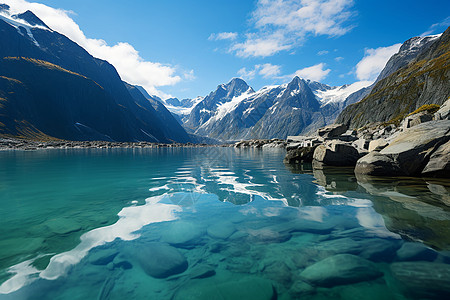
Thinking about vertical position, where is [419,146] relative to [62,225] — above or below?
above

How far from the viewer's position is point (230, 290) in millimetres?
3740

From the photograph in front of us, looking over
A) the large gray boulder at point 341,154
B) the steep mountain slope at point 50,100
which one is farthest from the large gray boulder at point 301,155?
the steep mountain slope at point 50,100

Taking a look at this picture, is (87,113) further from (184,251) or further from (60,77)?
(184,251)

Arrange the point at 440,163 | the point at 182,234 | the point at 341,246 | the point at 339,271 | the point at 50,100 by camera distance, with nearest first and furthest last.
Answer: the point at 339,271, the point at 341,246, the point at 182,234, the point at 440,163, the point at 50,100

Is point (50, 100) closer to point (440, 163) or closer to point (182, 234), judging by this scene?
point (182, 234)

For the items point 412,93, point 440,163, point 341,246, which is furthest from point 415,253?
point 412,93

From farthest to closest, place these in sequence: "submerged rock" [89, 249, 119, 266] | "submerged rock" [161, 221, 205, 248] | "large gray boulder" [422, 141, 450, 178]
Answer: "large gray boulder" [422, 141, 450, 178] < "submerged rock" [161, 221, 205, 248] < "submerged rock" [89, 249, 119, 266]

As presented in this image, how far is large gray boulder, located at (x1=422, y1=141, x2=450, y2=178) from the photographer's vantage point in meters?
12.0

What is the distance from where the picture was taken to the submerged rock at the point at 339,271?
387 cm

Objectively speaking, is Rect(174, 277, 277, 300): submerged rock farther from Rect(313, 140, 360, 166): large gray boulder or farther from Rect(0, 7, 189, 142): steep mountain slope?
Rect(0, 7, 189, 142): steep mountain slope

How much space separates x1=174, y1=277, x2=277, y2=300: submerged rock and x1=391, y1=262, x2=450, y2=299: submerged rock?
227 cm

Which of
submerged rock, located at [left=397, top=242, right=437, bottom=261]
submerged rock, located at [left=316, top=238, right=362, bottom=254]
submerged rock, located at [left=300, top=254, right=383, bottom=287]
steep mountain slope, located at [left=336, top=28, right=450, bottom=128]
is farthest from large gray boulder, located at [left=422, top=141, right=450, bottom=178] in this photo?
steep mountain slope, located at [left=336, top=28, right=450, bottom=128]

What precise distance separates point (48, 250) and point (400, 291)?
7.12 meters

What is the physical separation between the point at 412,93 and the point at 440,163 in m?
108
